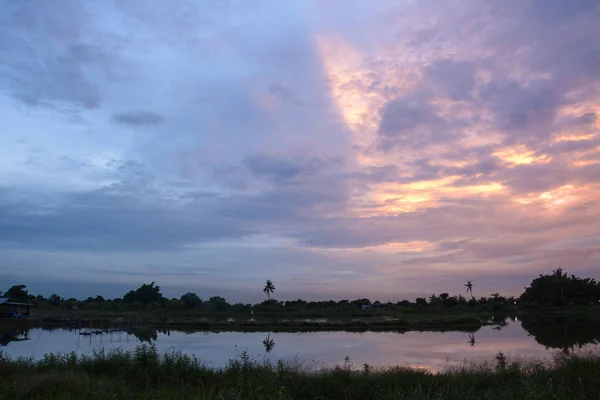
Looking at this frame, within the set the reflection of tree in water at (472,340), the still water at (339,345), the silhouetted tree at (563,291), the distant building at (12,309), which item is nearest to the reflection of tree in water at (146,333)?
the still water at (339,345)

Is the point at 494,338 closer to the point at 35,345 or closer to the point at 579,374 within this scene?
the point at 579,374

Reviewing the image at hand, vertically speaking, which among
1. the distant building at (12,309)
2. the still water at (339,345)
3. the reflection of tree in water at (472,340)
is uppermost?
the distant building at (12,309)

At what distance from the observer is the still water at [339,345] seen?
2906 centimetres

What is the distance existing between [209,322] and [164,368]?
4079 centimetres

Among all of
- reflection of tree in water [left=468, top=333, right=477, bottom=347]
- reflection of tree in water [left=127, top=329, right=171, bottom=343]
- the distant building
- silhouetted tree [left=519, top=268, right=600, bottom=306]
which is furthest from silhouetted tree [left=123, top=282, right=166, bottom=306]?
silhouetted tree [left=519, top=268, right=600, bottom=306]

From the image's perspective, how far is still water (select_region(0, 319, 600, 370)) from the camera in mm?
29062

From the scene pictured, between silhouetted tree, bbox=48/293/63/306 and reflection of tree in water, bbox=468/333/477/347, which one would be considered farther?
silhouetted tree, bbox=48/293/63/306

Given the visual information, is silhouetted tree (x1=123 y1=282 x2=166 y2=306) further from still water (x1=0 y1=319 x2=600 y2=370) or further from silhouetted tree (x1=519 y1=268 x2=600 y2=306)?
silhouetted tree (x1=519 y1=268 x2=600 y2=306)

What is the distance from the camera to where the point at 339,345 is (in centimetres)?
3681

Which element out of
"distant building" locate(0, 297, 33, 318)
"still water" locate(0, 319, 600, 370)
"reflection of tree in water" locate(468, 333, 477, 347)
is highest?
"distant building" locate(0, 297, 33, 318)

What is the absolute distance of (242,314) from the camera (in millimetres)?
73500

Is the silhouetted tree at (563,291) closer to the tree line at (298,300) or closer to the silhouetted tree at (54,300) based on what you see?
the tree line at (298,300)

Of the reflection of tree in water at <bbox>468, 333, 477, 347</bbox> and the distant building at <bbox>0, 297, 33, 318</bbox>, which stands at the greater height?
the distant building at <bbox>0, 297, 33, 318</bbox>

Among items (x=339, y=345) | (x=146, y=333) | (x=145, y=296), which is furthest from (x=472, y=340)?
(x=145, y=296)
